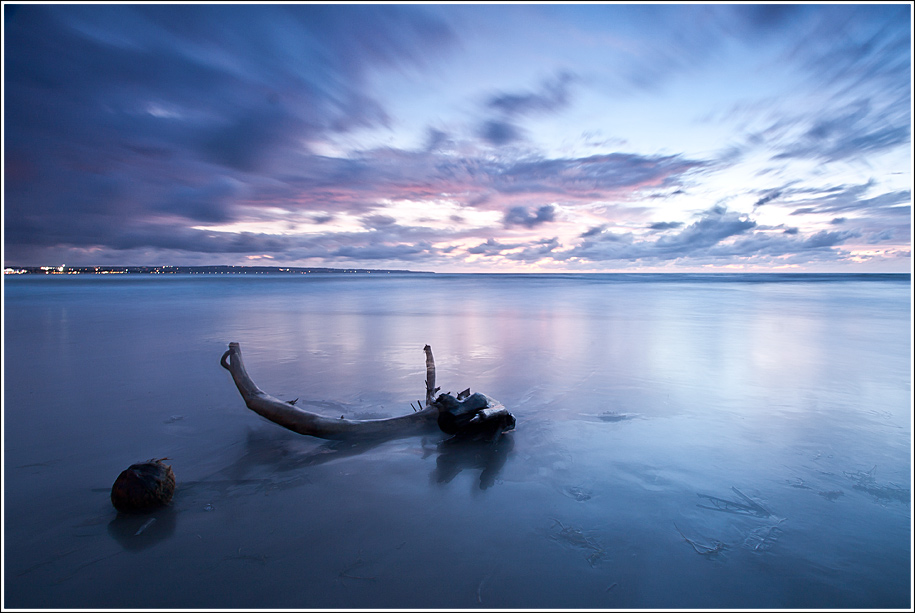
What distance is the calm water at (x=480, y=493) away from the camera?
2.77 metres

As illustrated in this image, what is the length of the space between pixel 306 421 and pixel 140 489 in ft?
4.90

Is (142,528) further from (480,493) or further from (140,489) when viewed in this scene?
(480,493)

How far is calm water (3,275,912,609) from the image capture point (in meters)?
2.77

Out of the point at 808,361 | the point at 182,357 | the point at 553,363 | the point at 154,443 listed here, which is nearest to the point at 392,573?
the point at 154,443

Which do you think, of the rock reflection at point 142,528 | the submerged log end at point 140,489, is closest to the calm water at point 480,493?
the rock reflection at point 142,528

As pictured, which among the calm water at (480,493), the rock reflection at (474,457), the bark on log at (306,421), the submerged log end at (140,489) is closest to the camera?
the calm water at (480,493)

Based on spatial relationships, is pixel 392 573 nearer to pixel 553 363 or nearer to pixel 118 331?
pixel 553 363

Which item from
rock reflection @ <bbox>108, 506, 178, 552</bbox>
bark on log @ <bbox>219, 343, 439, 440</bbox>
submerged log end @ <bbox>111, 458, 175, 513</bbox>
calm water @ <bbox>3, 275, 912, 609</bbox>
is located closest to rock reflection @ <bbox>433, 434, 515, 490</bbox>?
calm water @ <bbox>3, 275, 912, 609</bbox>

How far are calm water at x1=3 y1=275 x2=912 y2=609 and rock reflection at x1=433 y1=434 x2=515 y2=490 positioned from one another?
31 mm

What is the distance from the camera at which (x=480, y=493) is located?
12.4 ft

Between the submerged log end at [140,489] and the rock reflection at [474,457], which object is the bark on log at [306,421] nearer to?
the rock reflection at [474,457]

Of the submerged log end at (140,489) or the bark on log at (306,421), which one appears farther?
the bark on log at (306,421)

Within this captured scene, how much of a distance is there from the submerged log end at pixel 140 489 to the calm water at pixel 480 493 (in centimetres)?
13

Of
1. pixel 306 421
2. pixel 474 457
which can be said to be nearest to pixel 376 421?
pixel 306 421
